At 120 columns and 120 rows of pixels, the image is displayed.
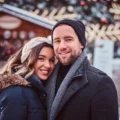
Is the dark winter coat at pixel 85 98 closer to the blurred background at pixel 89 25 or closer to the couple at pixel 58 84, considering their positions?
the couple at pixel 58 84

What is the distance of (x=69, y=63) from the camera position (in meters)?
2.31

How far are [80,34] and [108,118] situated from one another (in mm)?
586

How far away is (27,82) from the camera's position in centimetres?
240

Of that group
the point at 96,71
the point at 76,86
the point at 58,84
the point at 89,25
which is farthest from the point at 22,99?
the point at 89,25

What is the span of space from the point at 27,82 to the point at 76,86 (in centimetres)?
37

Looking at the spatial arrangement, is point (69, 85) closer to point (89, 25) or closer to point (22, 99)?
point (22, 99)

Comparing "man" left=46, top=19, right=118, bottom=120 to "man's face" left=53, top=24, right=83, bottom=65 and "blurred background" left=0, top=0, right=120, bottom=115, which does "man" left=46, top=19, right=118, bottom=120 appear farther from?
"blurred background" left=0, top=0, right=120, bottom=115

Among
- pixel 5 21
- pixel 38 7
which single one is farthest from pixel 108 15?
pixel 5 21

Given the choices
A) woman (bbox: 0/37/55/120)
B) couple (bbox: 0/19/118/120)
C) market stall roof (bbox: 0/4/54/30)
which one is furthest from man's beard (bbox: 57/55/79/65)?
market stall roof (bbox: 0/4/54/30)

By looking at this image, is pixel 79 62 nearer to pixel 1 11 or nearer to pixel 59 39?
pixel 59 39

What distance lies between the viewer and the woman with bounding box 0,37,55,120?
2307mm

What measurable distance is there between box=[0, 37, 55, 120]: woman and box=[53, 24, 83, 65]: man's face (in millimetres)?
185

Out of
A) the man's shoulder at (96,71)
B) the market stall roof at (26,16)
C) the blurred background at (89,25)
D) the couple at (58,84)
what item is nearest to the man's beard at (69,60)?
the couple at (58,84)

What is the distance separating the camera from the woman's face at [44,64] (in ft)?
8.17
